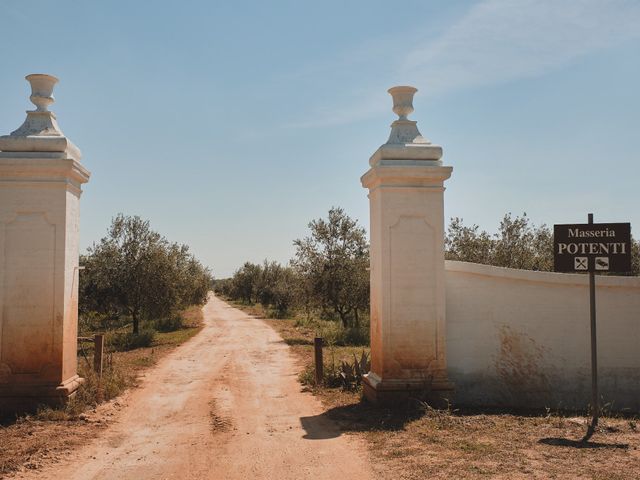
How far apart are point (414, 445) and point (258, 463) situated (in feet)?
6.14

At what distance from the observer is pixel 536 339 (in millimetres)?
8969

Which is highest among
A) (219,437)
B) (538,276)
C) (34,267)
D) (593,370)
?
(34,267)

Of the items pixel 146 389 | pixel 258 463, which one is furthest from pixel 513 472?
pixel 146 389

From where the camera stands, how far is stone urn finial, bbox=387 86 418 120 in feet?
29.9

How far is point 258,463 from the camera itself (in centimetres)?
609

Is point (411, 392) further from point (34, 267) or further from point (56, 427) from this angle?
point (34, 267)

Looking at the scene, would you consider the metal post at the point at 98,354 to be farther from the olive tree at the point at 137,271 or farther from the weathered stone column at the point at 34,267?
the olive tree at the point at 137,271

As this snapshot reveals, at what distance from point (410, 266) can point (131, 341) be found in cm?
1492

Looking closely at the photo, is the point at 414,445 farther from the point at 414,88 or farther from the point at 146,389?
the point at 146,389

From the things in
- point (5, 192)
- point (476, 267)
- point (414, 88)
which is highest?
point (414, 88)

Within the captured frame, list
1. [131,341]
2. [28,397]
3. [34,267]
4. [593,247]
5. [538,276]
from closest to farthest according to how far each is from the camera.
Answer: [593,247] → [28,397] → [34,267] → [538,276] → [131,341]

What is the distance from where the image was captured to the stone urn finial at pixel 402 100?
9.11 meters

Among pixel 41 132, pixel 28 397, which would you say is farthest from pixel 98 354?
pixel 41 132

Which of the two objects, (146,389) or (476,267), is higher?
(476,267)
